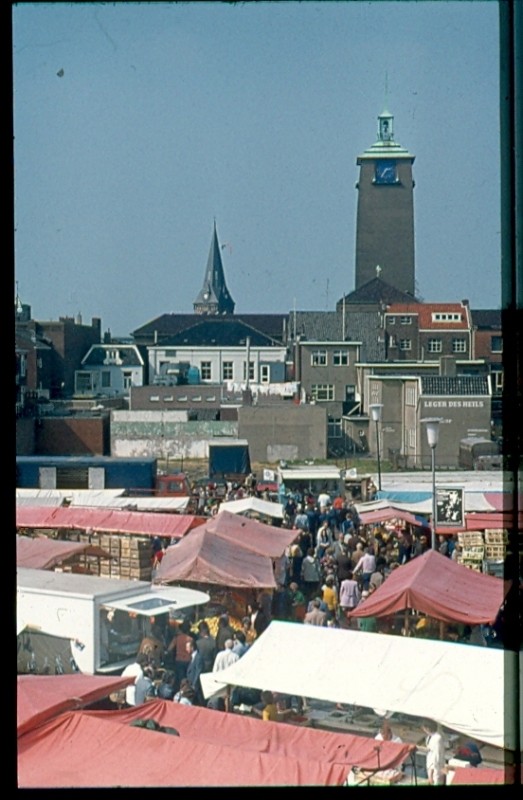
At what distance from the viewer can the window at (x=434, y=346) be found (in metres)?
12.4

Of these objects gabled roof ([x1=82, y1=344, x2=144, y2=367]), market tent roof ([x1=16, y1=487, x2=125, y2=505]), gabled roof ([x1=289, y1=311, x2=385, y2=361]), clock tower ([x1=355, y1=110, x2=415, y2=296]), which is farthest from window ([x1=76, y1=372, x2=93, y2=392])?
market tent roof ([x1=16, y1=487, x2=125, y2=505])

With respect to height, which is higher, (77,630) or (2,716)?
(2,716)

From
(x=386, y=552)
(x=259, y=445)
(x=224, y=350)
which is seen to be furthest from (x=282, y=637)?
(x=224, y=350)

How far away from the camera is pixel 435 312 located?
12.6m

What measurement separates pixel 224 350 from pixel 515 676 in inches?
544

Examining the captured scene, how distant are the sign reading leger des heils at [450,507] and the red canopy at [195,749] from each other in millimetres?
2507

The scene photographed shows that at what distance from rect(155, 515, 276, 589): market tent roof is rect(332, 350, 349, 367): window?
8.89 m

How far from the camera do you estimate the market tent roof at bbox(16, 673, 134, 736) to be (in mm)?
1879

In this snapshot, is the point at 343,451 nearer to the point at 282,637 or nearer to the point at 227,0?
the point at 282,637

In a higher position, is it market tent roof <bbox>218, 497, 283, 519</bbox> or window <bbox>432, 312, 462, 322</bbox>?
window <bbox>432, 312, 462, 322</bbox>

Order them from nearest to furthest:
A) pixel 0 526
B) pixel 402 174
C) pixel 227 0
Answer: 1. pixel 0 526
2. pixel 227 0
3. pixel 402 174

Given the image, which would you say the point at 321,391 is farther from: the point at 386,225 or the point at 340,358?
the point at 386,225

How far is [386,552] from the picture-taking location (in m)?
4.49

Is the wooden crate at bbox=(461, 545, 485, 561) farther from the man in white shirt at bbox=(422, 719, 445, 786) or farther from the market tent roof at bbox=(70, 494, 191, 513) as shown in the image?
the market tent roof at bbox=(70, 494, 191, 513)
